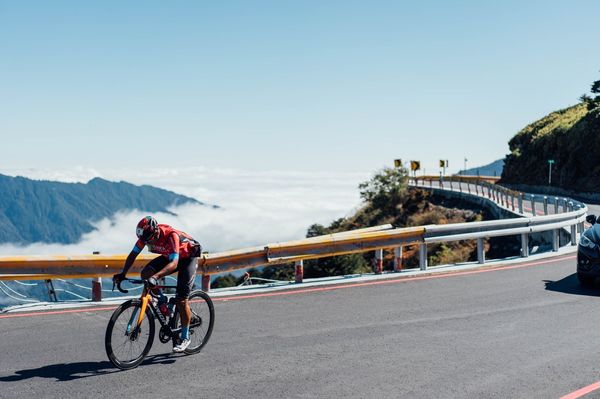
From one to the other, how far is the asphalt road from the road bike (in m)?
0.16

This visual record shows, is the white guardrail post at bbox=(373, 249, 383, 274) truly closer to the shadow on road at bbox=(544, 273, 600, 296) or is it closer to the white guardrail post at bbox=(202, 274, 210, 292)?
the shadow on road at bbox=(544, 273, 600, 296)

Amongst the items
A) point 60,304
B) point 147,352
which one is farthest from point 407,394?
point 60,304

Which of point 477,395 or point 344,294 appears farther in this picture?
point 344,294

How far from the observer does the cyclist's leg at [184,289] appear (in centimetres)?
670

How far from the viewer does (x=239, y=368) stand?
20.1 feet

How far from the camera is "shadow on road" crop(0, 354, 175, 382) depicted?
19.1 feet

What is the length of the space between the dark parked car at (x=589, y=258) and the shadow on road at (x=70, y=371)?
7587mm

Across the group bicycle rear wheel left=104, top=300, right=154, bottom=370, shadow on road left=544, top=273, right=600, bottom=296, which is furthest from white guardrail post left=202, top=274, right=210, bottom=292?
shadow on road left=544, top=273, right=600, bottom=296

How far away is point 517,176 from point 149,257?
64102 mm

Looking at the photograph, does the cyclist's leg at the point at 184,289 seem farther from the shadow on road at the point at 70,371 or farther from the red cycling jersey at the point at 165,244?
the shadow on road at the point at 70,371

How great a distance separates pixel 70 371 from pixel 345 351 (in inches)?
115

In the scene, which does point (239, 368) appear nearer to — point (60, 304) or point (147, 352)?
point (147, 352)

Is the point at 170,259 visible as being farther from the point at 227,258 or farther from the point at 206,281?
the point at 206,281

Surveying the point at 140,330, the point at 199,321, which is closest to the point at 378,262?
the point at 199,321
